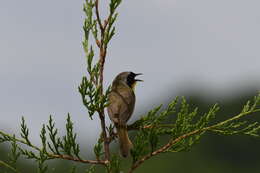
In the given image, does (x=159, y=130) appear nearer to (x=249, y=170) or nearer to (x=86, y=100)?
(x=86, y=100)

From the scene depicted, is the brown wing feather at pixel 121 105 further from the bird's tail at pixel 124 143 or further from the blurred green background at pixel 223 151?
the blurred green background at pixel 223 151

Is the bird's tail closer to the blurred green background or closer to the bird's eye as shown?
the bird's eye

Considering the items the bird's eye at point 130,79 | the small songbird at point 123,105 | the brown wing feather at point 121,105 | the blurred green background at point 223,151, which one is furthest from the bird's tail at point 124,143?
the blurred green background at point 223,151

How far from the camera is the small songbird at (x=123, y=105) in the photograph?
31.2 feet

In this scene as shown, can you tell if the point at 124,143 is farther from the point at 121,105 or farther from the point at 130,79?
the point at 130,79

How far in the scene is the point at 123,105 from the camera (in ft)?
34.5

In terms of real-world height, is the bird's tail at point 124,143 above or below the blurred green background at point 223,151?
above

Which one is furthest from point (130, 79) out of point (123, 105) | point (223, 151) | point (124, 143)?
point (223, 151)

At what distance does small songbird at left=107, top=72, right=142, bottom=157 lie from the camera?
374 inches

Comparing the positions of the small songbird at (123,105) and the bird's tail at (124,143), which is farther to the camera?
the small songbird at (123,105)

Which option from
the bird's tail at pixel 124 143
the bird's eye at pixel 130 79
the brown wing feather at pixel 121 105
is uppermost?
the bird's eye at pixel 130 79

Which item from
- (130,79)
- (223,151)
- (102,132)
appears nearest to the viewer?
(102,132)

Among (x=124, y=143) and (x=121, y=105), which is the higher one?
(x=121, y=105)

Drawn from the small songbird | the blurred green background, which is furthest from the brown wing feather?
the blurred green background
